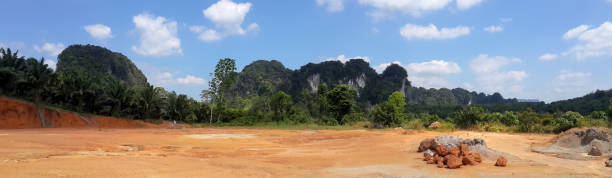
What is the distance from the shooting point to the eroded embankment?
20.5 meters

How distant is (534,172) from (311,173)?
→ 11.1ft

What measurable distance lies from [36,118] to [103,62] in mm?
37839

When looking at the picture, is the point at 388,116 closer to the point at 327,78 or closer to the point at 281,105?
the point at 281,105

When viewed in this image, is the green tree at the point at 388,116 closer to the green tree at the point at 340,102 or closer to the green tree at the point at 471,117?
the green tree at the point at 471,117

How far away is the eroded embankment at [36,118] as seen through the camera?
67.4 ft

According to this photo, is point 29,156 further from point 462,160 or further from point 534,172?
point 534,172

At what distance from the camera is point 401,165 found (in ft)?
20.2

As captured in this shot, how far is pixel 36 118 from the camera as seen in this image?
861 inches

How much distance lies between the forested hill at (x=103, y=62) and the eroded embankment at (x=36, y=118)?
2680cm

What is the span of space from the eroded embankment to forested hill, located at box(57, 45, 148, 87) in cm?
2680

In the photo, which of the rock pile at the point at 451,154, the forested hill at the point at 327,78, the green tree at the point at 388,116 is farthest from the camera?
the forested hill at the point at 327,78

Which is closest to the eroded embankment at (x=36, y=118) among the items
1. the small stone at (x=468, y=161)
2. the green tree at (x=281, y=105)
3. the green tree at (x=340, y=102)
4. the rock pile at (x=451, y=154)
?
the green tree at (x=281, y=105)

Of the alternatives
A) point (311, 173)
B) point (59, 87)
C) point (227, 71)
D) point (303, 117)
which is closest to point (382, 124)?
point (303, 117)

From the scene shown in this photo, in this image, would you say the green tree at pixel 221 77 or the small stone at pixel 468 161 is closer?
the small stone at pixel 468 161
